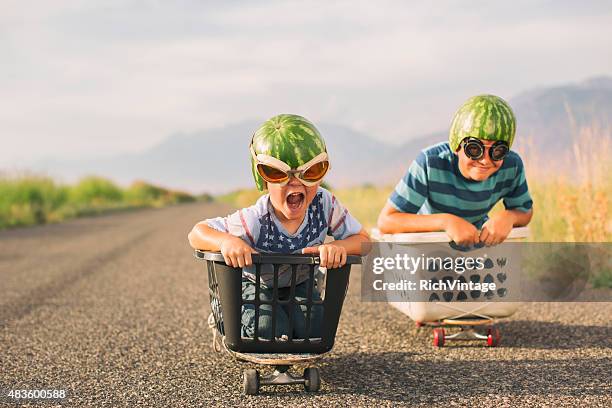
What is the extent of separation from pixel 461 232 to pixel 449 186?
0.43 m

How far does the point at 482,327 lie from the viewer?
4777mm

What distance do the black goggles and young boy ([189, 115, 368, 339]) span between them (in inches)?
34.1

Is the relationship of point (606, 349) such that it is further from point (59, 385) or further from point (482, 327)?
point (59, 385)

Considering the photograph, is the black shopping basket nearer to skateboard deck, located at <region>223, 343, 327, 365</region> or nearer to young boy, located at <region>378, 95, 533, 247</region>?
skateboard deck, located at <region>223, 343, 327, 365</region>

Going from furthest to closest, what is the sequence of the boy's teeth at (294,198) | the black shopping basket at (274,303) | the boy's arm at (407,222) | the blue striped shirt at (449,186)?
1. the blue striped shirt at (449,186)
2. the boy's arm at (407,222)
3. the boy's teeth at (294,198)
4. the black shopping basket at (274,303)

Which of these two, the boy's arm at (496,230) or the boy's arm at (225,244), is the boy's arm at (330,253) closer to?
the boy's arm at (225,244)

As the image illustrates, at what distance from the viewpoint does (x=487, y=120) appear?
3773mm

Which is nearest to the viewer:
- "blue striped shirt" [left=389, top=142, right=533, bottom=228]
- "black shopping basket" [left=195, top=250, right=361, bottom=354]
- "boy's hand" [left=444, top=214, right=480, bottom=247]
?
"black shopping basket" [left=195, top=250, right=361, bottom=354]

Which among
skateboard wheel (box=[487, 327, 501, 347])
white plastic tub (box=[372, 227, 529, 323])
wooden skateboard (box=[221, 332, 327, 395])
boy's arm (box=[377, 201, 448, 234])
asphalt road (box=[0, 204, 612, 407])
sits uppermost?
boy's arm (box=[377, 201, 448, 234])

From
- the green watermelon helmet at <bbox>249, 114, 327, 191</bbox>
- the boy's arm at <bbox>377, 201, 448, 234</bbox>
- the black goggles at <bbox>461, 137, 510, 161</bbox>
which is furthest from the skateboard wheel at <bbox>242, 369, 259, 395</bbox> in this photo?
the black goggles at <bbox>461, 137, 510, 161</bbox>

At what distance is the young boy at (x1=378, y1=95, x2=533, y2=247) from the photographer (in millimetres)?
3807

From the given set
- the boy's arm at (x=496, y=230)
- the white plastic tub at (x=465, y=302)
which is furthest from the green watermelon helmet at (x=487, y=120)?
the white plastic tub at (x=465, y=302)

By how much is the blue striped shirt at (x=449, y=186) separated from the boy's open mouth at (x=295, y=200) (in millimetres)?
1045

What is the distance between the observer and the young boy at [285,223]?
124 inches
